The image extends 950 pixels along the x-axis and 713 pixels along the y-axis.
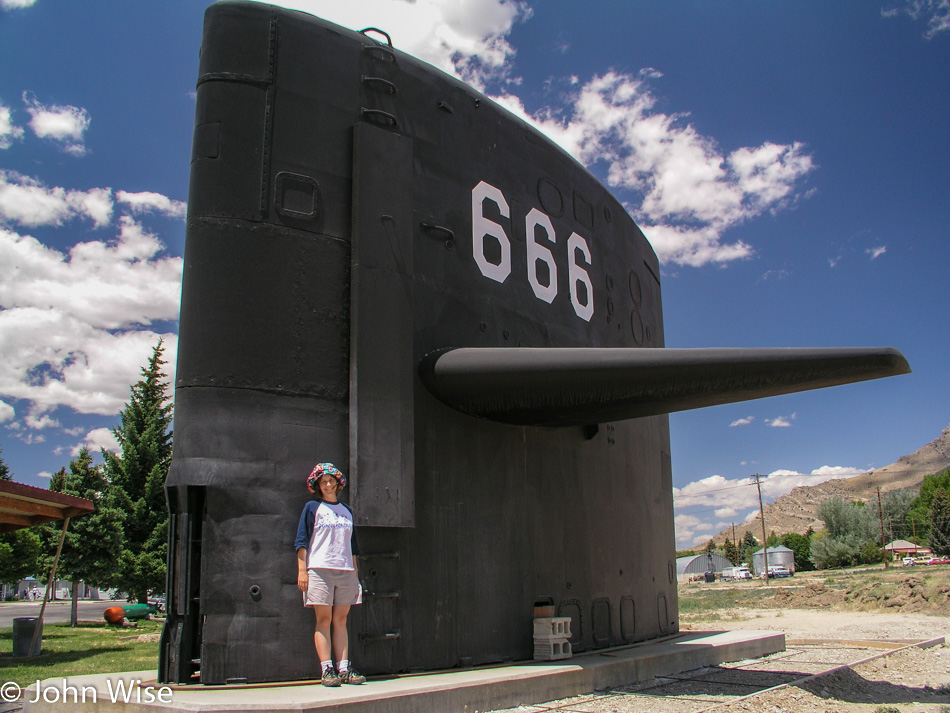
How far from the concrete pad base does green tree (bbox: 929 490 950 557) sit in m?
69.6

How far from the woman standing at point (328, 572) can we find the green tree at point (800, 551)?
271 feet

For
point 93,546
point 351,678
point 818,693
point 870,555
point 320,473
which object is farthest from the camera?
point 870,555

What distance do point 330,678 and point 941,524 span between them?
241ft

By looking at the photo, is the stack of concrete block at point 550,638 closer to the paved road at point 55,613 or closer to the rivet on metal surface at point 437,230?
the rivet on metal surface at point 437,230

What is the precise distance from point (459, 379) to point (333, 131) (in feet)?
6.47

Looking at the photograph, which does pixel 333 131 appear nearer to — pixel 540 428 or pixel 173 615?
pixel 540 428

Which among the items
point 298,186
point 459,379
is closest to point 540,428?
point 459,379

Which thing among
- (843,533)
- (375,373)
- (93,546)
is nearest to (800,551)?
(843,533)

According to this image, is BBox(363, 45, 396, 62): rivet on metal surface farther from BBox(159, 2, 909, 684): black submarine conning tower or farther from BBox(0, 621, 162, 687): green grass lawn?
BBox(0, 621, 162, 687): green grass lawn

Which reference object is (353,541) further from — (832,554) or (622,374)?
(832,554)

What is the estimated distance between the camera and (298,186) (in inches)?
201

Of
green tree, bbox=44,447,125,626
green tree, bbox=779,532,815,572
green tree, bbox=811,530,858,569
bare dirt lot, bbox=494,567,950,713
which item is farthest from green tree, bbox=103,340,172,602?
green tree, bbox=779,532,815,572

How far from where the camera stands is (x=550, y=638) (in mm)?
5797

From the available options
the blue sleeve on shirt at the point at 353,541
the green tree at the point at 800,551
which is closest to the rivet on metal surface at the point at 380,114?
the blue sleeve on shirt at the point at 353,541
